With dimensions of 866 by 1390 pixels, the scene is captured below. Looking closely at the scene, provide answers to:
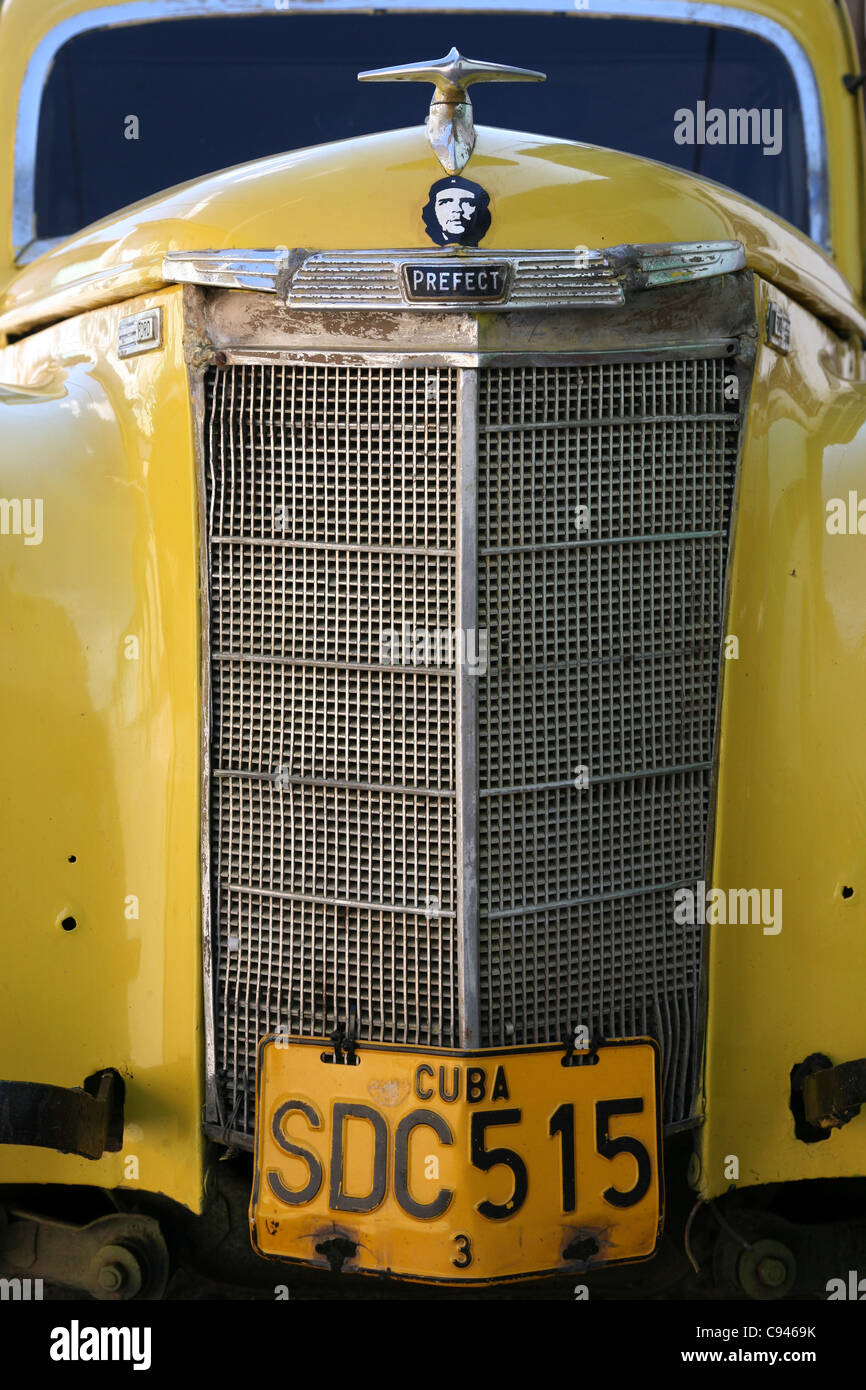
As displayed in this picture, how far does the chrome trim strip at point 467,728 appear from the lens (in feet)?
7.68

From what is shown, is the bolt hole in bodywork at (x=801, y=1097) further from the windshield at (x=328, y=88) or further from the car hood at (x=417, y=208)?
the windshield at (x=328, y=88)

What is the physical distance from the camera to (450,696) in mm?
2398

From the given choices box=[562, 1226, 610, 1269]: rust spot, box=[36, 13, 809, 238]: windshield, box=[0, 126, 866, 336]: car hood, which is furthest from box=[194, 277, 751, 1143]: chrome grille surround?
box=[36, 13, 809, 238]: windshield

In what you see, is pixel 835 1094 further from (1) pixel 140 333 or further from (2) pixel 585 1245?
(1) pixel 140 333

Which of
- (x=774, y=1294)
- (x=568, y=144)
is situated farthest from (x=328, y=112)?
(x=774, y=1294)

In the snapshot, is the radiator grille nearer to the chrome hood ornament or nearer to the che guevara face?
the che guevara face

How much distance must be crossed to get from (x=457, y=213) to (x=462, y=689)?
794 mm

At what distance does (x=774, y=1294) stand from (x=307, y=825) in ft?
3.96

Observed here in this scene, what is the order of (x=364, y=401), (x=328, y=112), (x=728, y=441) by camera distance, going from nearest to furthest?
(x=364, y=401) < (x=728, y=441) < (x=328, y=112)

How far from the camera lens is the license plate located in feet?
7.62

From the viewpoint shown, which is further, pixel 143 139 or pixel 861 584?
pixel 143 139

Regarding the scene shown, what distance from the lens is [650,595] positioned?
2498 millimetres

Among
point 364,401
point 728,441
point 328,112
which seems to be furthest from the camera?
point 328,112

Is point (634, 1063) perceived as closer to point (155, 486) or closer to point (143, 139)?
point (155, 486)
